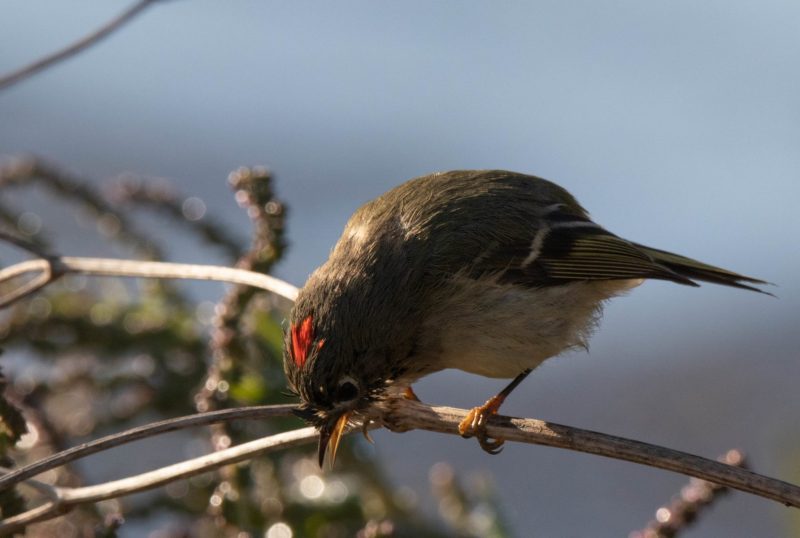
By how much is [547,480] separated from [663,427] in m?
0.98

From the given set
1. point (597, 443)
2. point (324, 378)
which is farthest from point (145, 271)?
point (597, 443)

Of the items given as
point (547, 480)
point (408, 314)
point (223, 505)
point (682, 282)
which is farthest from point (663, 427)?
point (223, 505)

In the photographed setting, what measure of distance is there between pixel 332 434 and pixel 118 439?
55cm

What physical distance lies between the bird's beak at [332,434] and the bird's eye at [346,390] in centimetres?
4

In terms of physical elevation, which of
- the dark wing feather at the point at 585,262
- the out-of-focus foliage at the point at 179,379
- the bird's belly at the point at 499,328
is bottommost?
the out-of-focus foliage at the point at 179,379

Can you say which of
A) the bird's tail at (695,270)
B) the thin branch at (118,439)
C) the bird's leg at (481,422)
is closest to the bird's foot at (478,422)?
the bird's leg at (481,422)

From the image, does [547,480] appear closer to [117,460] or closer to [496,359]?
[117,460]

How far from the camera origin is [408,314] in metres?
2.30

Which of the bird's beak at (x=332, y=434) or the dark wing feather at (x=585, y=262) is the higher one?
the dark wing feather at (x=585, y=262)

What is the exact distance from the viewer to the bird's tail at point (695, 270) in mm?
2547

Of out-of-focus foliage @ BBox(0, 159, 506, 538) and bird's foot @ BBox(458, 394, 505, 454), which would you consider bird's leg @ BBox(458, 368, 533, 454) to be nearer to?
bird's foot @ BBox(458, 394, 505, 454)

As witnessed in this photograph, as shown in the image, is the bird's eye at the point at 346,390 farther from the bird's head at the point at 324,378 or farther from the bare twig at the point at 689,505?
the bare twig at the point at 689,505

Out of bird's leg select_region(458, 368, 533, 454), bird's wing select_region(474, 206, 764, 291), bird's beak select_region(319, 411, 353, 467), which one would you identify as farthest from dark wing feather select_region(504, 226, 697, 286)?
bird's beak select_region(319, 411, 353, 467)

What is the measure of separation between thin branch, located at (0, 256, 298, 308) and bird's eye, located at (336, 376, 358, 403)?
0.64ft
